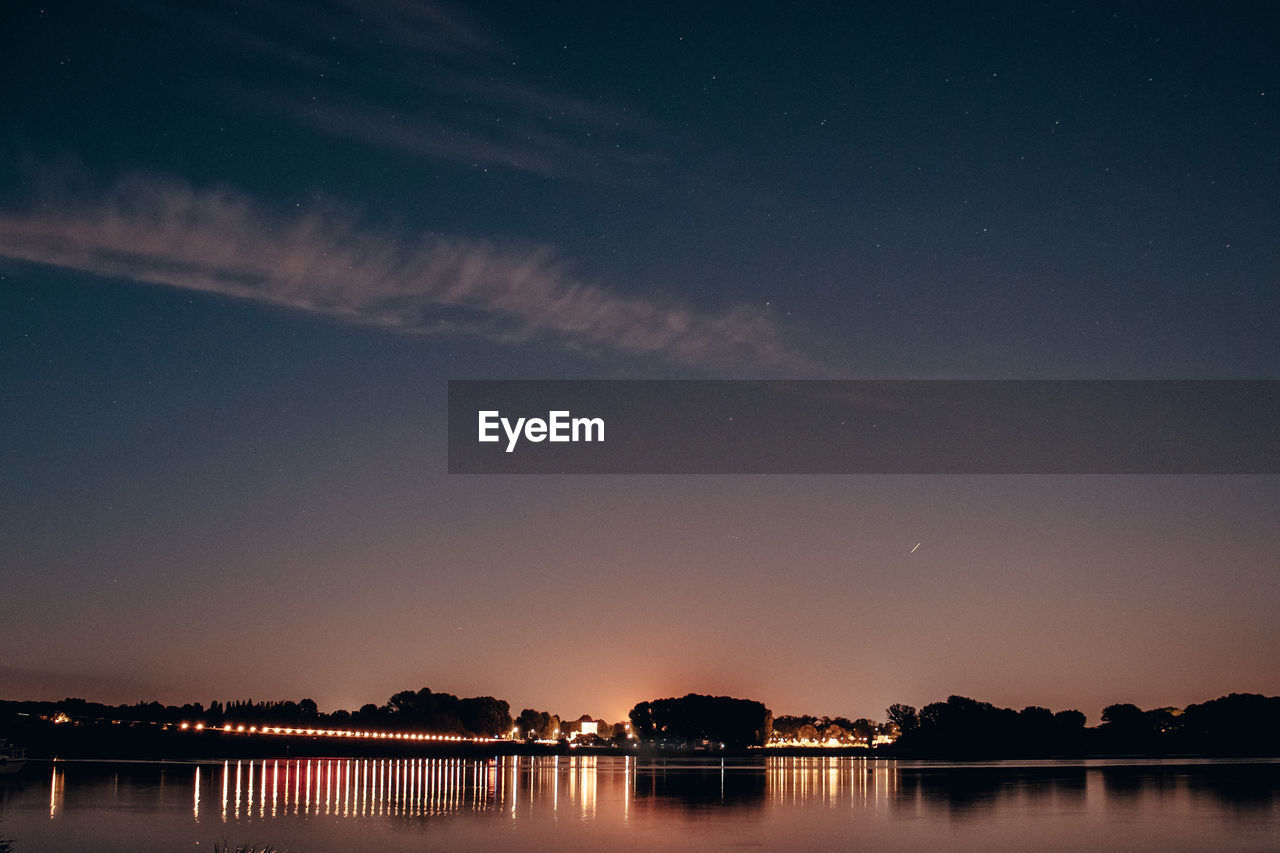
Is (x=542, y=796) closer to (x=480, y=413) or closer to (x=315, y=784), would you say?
(x=315, y=784)

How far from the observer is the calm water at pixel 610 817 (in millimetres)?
44969

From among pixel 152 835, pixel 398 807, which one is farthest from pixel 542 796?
pixel 152 835

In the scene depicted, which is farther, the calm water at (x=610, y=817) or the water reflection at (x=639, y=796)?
the water reflection at (x=639, y=796)

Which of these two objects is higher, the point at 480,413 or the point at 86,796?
the point at 480,413

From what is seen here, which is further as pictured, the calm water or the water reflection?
the water reflection

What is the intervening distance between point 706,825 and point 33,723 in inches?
6547

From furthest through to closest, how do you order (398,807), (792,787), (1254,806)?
(792,787), (1254,806), (398,807)

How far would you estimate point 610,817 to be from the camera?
5831cm

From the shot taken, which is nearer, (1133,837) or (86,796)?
(1133,837)

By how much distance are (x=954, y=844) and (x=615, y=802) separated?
29.0 m

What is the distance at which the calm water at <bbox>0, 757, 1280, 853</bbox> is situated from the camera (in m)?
45.0

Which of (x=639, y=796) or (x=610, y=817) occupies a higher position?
(x=610, y=817)

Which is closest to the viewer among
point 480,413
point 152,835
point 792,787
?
point 480,413

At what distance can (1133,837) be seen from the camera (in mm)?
49281
